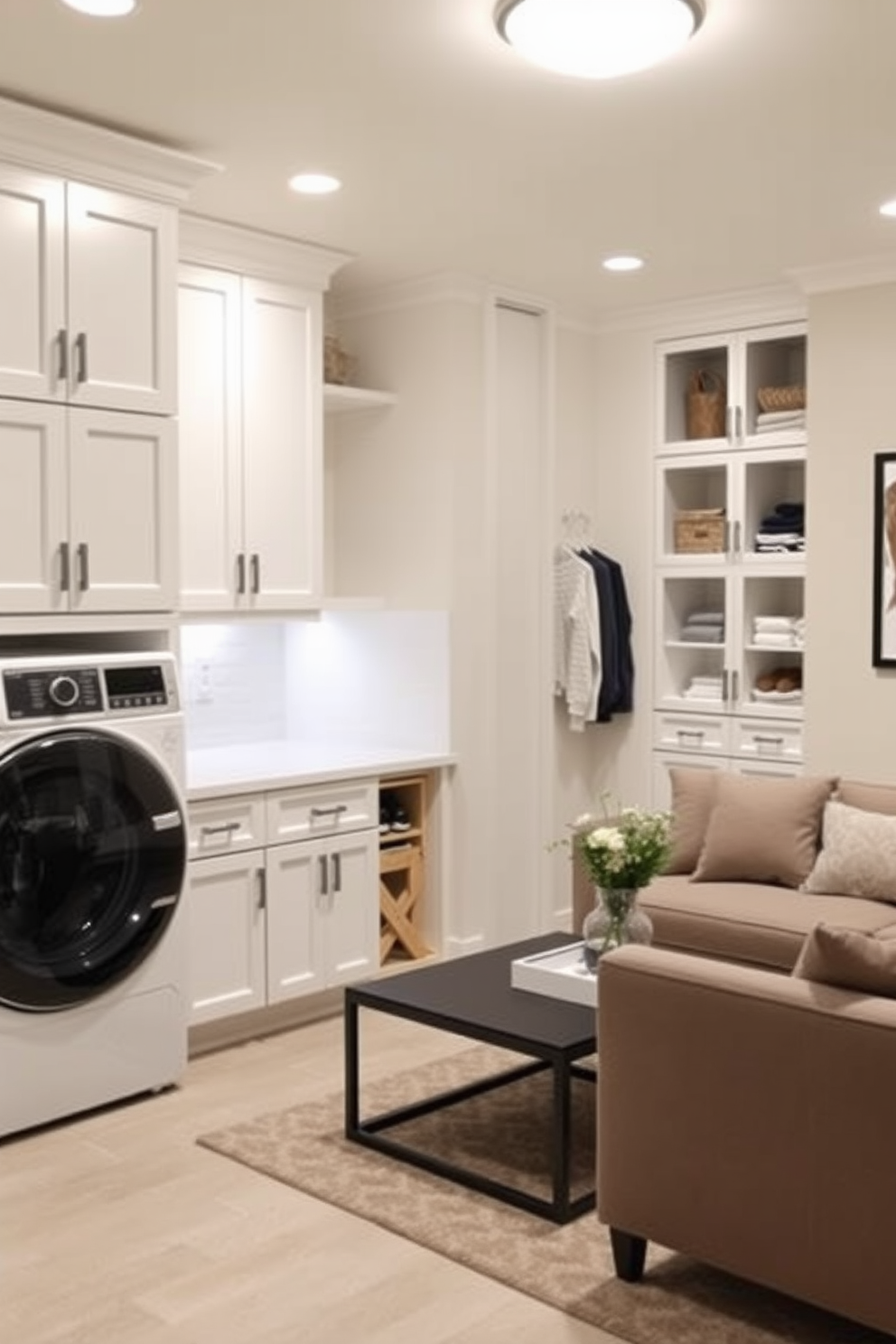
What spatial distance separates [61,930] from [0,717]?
0.61m

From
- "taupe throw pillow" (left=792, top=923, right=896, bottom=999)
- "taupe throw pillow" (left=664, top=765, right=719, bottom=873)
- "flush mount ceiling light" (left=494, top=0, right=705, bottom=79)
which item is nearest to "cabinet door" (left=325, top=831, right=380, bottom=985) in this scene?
"taupe throw pillow" (left=664, top=765, right=719, bottom=873)

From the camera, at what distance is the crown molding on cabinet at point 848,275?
4941mm

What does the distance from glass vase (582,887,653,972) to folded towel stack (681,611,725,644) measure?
234 cm

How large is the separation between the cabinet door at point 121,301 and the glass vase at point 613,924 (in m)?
1.82

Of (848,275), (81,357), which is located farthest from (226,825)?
(848,275)

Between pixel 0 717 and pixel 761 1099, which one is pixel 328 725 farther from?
pixel 761 1099

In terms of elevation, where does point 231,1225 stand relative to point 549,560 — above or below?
below

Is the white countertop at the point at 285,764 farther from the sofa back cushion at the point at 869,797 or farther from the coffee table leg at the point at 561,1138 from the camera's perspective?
the coffee table leg at the point at 561,1138

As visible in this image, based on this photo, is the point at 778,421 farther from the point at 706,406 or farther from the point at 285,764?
the point at 285,764

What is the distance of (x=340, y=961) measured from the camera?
4805 mm

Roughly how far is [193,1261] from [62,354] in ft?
7.39

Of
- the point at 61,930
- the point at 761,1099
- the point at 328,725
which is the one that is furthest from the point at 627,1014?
the point at 328,725

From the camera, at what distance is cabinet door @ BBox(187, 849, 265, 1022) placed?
432 centimetres

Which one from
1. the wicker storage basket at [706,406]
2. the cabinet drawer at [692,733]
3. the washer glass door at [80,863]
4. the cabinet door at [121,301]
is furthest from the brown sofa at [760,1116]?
the wicker storage basket at [706,406]
